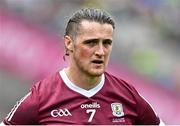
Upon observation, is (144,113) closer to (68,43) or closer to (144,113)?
(144,113)

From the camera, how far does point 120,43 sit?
5.38 metres

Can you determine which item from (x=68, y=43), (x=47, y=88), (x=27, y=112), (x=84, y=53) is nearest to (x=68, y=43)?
(x=68, y=43)

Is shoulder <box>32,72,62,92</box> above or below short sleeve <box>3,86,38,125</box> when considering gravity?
above

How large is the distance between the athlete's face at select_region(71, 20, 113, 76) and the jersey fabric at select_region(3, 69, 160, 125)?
11 cm

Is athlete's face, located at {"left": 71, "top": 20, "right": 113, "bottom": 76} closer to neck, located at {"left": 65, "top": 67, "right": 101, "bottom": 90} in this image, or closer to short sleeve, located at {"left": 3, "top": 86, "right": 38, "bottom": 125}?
neck, located at {"left": 65, "top": 67, "right": 101, "bottom": 90}

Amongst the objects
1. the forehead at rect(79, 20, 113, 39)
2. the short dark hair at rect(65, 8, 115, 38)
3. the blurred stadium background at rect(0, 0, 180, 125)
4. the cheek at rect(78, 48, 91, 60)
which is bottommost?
the blurred stadium background at rect(0, 0, 180, 125)

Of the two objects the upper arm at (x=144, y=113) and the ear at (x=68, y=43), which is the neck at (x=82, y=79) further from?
the upper arm at (x=144, y=113)

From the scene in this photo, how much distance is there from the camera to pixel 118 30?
5383 mm

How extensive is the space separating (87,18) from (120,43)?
2.77 metres

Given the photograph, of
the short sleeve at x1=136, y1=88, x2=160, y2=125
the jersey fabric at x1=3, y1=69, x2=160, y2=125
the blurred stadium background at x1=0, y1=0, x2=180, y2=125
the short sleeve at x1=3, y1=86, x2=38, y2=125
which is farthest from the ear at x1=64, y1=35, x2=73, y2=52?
the blurred stadium background at x1=0, y1=0, x2=180, y2=125

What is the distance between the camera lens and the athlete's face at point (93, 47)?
2.56 meters

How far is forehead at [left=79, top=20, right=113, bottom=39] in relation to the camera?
257cm

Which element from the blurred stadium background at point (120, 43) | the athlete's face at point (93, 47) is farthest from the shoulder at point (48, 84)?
the blurred stadium background at point (120, 43)

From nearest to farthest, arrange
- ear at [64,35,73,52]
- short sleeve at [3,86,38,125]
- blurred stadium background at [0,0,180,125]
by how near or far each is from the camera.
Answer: short sleeve at [3,86,38,125] < ear at [64,35,73,52] < blurred stadium background at [0,0,180,125]
